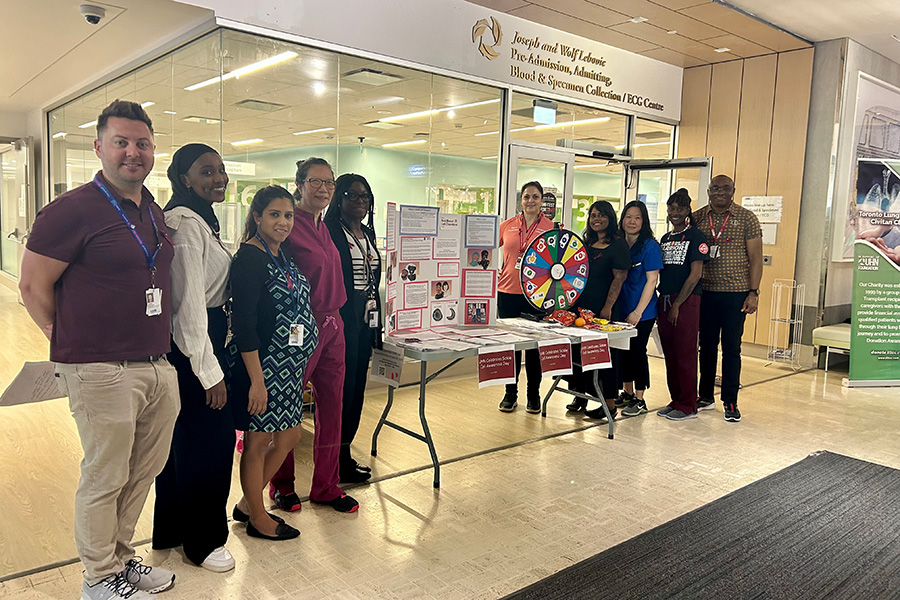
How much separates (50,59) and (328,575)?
619 centimetres

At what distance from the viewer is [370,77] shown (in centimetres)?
514

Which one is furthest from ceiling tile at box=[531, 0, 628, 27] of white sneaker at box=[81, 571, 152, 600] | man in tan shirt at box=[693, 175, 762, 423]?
white sneaker at box=[81, 571, 152, 600]

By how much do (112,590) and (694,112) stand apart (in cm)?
757

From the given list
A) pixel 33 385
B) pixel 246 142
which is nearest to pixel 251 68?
pixel 246 142

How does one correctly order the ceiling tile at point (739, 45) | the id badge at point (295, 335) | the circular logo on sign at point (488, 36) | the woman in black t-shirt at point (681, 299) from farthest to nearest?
the ceiling tile at point (739, 45)
the circular logo on sign at point (488, 36)
the woman in black t-shirt at point (681, 299)
the id badge at point (295, 335)

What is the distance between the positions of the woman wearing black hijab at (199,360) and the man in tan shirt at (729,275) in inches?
Result: 145

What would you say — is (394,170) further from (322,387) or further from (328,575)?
(328,575)

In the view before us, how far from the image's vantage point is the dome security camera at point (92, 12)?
4.74m

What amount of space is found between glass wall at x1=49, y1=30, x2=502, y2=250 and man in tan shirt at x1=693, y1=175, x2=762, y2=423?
2.04m

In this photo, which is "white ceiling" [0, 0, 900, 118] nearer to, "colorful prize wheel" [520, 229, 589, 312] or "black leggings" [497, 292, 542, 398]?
"colorful prize wheel" [520, 229, 589, 312]

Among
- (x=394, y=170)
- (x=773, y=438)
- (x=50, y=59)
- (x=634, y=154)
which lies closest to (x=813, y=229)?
(x=634, y=154)

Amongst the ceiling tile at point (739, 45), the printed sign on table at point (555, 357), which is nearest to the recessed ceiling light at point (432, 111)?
the printed sign on table at point (555, 357)

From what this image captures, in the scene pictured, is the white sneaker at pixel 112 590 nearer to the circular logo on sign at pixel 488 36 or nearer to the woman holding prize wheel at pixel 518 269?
the woman holding prize wheel at pixel 518 269

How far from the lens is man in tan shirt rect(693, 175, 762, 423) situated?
5.02 meters
